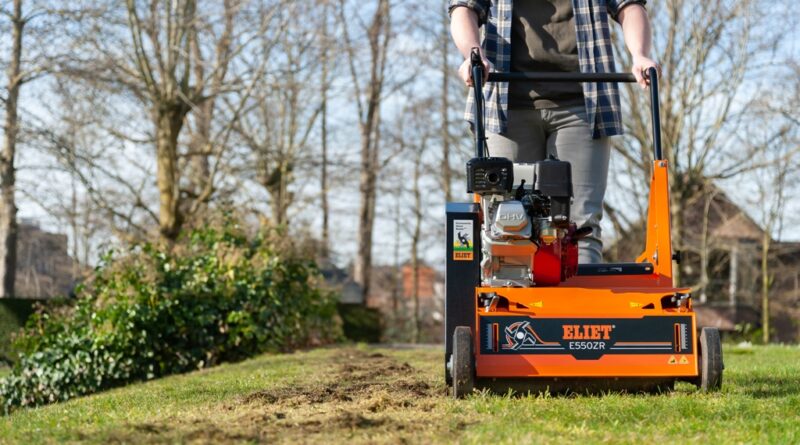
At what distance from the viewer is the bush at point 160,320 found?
946 centimetres

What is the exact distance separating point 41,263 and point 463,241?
21.5 m

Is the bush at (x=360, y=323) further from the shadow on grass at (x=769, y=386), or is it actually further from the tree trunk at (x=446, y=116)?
the shadow on grass at (x=769, y=386)

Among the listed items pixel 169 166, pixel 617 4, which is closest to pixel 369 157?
pixel 169 166

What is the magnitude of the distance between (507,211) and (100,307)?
23.3 ft

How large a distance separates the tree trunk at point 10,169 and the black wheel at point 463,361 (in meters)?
15.1

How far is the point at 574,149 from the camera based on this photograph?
15.8 feet

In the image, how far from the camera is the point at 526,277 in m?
4.03

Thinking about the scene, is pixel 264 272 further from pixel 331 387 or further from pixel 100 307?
pixel 331 387

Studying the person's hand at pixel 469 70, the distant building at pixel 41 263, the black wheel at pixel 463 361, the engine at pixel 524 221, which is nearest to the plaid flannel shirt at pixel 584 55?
the person's hand at pixel 469 70

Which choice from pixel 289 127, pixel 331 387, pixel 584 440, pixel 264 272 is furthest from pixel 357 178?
pixel 584 440

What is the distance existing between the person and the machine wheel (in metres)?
0.88

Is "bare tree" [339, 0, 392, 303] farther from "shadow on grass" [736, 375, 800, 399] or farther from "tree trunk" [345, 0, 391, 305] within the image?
"shadow on grass" [736, 375, 800, 399]

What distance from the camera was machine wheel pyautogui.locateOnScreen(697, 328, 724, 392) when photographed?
3.96 metres

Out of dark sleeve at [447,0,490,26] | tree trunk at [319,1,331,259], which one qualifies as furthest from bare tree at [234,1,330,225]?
dark sleeve at [447,0,490,26]
